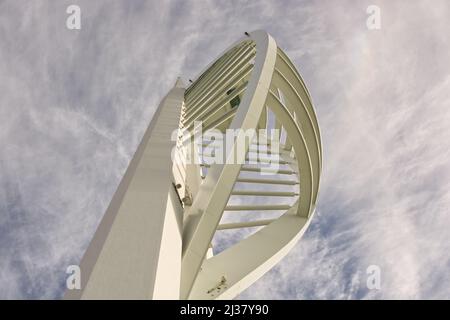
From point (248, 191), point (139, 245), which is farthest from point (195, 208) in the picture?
point (248, 191)

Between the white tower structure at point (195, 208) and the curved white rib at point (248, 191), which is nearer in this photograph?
the white tower structure at point (195, 208)

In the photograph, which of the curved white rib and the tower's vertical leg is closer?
the tower's vertical leg

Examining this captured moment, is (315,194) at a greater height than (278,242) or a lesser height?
greater

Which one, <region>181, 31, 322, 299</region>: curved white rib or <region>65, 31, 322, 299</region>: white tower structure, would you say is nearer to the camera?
<region>65, 31, 322, 299</region>: white tower structure

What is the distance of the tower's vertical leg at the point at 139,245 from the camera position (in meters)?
1.72

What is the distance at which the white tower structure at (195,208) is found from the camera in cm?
188

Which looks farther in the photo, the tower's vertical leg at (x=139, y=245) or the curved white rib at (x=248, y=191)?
the curved white rib at (x=248, y=191)

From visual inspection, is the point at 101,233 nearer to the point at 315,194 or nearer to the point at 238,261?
the point at 238,261

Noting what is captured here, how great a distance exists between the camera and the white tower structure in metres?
1.88

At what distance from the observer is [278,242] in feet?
18.6

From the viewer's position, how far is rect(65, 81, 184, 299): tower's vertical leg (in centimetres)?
172

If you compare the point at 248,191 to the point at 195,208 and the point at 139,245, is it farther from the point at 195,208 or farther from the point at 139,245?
the point at 139,245

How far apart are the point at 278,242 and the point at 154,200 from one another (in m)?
3.76
